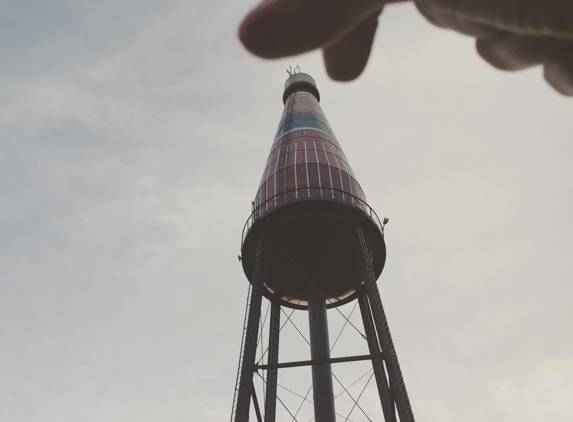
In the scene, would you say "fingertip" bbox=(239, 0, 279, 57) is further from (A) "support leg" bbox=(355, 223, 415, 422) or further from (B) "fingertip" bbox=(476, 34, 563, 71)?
(A) "support leg" bbox=(355, 223, 415, 422)

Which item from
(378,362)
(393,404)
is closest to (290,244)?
(378,362)

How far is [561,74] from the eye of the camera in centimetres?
126

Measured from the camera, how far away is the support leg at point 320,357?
13541 mm

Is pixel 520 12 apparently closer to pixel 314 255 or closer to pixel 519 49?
pixel 519 49

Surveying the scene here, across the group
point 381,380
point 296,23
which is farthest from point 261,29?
point 381,380

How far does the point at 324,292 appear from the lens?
648 inches

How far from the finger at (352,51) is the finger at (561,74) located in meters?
0.46

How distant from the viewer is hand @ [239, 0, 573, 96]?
87 centimetres

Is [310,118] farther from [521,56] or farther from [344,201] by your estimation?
[521,56]

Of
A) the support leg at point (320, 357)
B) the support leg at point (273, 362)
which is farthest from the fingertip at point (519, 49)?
the support leg at point (320, 357)

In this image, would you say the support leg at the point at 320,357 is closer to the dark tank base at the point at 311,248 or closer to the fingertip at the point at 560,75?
the dark tank base at the point at 311,248

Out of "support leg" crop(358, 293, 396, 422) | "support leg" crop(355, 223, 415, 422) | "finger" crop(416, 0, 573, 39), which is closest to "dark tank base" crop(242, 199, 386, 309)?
"support leg" crop(355, 223, 415, 422)

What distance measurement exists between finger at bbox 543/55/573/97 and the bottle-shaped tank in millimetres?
12810

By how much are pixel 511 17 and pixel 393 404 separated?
42.3 ft
